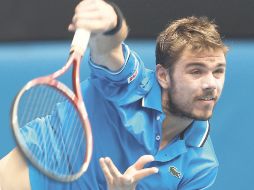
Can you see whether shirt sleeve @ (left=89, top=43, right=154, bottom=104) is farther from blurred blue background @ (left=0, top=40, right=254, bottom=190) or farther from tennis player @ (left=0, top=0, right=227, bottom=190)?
blurred blue background @ (left=0, top=40, right=254, bottom=190)

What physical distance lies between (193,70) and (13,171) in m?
0.37

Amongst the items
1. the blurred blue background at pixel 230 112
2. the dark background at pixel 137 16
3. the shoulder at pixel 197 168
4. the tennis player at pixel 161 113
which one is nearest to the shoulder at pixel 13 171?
the tennis player at pixel 161 113

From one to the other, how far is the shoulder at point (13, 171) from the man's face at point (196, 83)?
293mm

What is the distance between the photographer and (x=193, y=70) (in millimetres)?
1326

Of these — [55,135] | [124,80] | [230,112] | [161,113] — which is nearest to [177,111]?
[161,113]

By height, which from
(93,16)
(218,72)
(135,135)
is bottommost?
(135,135)

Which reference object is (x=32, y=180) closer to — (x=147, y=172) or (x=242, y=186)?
(x=147, y=172)

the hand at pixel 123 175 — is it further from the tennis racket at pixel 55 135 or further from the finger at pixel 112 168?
the tennis racket at pixel 55 135

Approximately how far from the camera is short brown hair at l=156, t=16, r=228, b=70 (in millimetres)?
1327

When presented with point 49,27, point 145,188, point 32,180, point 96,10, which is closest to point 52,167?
point 32,180

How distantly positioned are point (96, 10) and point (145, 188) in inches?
18.3

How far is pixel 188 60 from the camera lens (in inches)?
52.6

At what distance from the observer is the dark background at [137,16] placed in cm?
181

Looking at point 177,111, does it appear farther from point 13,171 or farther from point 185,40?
point 13,171
